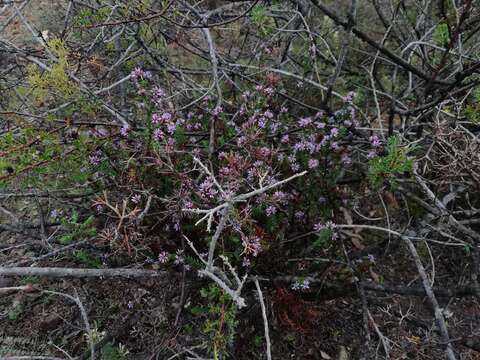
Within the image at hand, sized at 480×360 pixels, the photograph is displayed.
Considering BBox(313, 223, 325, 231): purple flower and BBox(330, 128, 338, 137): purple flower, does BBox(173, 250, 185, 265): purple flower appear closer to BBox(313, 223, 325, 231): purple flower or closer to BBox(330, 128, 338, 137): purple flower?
BBox(313, 223, 325, 231): purple flower

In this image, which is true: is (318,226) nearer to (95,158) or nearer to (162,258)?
(162,258)

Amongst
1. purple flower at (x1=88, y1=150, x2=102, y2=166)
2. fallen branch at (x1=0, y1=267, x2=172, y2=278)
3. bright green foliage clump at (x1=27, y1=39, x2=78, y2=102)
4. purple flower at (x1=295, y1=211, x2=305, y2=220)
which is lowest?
fallen branch at (x1=0, y1=267, x2=172, y2=278)

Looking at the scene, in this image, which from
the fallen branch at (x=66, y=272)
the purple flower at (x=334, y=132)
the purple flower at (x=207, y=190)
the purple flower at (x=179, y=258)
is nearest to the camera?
the fallen branch at (x=66, y=272)

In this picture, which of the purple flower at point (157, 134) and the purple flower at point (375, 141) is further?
the purple flower at point (375, 141)

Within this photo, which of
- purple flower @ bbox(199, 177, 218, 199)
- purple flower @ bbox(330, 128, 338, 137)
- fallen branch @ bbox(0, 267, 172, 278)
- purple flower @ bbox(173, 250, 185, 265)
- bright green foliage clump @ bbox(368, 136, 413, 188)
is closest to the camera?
fallen branch @ bbox(0, 267, 172, 278)

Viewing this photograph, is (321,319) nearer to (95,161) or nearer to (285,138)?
(285,138)

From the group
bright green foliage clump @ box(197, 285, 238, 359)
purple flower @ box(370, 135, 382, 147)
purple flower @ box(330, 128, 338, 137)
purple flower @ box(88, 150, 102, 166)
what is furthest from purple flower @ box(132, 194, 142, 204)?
purple flower @ box(370, 135, 382, 147)

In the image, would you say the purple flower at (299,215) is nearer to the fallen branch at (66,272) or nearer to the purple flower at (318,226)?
the purple flower at (318,226)

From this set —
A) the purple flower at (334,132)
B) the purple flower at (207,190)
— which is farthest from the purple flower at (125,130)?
the purple flower at (334,132)

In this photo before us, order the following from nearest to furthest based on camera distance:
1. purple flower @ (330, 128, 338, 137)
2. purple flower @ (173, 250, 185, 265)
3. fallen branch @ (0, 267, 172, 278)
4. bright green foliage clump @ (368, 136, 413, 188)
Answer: fallen branch @ (0, 267, 172, 278)
bright green foliage clump @ (368, 136, 413, 188)
purple flower @ (173, 250, 185, 265)
purple flower @ (330, 128, 338, 137)

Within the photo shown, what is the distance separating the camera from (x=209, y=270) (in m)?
1.27

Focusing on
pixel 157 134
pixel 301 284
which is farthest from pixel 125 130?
pixel 301 284

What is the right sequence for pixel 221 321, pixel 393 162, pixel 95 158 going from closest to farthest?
pixel 221 321
pixel 393 162
pixel 95 158

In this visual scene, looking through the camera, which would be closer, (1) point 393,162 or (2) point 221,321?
(2) point 221,321
